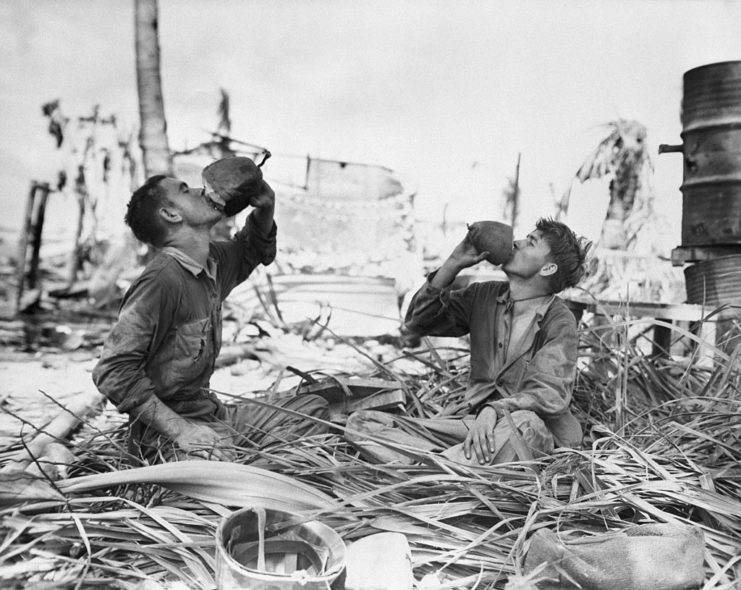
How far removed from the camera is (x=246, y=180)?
2590 mm

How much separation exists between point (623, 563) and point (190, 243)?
1.84 m

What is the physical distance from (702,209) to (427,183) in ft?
5.42

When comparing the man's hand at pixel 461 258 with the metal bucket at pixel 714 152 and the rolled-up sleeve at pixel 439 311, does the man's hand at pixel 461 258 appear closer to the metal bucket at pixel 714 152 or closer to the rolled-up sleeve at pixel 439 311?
the rolled-up sleeve at pixel 439 311

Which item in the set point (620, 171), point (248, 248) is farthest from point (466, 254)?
point (620, 171)

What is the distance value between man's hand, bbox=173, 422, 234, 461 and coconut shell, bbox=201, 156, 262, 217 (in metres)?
0.84

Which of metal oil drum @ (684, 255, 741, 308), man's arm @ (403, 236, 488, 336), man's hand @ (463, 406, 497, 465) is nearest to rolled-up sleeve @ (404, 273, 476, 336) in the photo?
man's arm @ (403, 236, 488, 336)

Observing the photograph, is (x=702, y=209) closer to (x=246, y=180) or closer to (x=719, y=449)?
(x=719, y=449)

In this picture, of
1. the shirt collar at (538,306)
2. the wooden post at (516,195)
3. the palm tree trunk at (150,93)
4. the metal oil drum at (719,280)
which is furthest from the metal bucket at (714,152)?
the palm tree trunk at (150,93)

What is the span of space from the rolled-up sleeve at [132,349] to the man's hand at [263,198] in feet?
1.64

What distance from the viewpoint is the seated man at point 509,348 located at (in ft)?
8.25

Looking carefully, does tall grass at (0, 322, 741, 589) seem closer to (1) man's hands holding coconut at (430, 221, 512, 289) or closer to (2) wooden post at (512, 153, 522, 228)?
(1) man's hands holding coconut at (430, 221, 512, 289)

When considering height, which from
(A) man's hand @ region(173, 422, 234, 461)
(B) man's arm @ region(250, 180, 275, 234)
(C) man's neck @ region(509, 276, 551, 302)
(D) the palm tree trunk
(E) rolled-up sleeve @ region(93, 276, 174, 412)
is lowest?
(A) man's hand @ region(173, 422, 234, 461)

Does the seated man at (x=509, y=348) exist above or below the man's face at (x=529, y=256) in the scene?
below

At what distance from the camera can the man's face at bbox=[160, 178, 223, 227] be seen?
2648 mm
